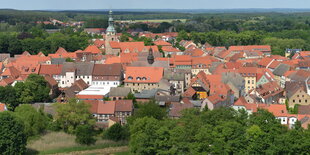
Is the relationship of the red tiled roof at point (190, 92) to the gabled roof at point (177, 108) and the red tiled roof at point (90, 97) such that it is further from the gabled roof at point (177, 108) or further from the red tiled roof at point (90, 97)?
the red tiled roof at point (90, 97)

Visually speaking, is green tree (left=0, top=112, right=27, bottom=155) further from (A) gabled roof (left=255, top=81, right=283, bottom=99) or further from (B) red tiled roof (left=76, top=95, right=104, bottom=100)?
(A) gabled roof (left=255, top=81, right=283, bottom=99)

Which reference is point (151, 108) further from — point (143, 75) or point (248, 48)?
point (248, 48)

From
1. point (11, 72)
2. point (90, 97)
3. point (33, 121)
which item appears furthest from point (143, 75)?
point (11, 72)

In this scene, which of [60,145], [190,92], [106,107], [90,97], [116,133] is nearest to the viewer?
[60,145]

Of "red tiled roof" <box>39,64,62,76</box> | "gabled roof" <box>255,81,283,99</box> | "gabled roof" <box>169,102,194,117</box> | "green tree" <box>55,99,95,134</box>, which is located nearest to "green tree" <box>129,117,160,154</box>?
"green tree" <box>55,99,95,134</box>

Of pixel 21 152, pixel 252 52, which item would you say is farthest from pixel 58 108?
pixel 252 52

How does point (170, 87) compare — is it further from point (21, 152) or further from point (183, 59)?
point (21, 152)

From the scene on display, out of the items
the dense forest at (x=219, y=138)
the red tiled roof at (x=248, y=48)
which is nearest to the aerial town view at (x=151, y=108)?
the dense forest at (x=219, y=138)
